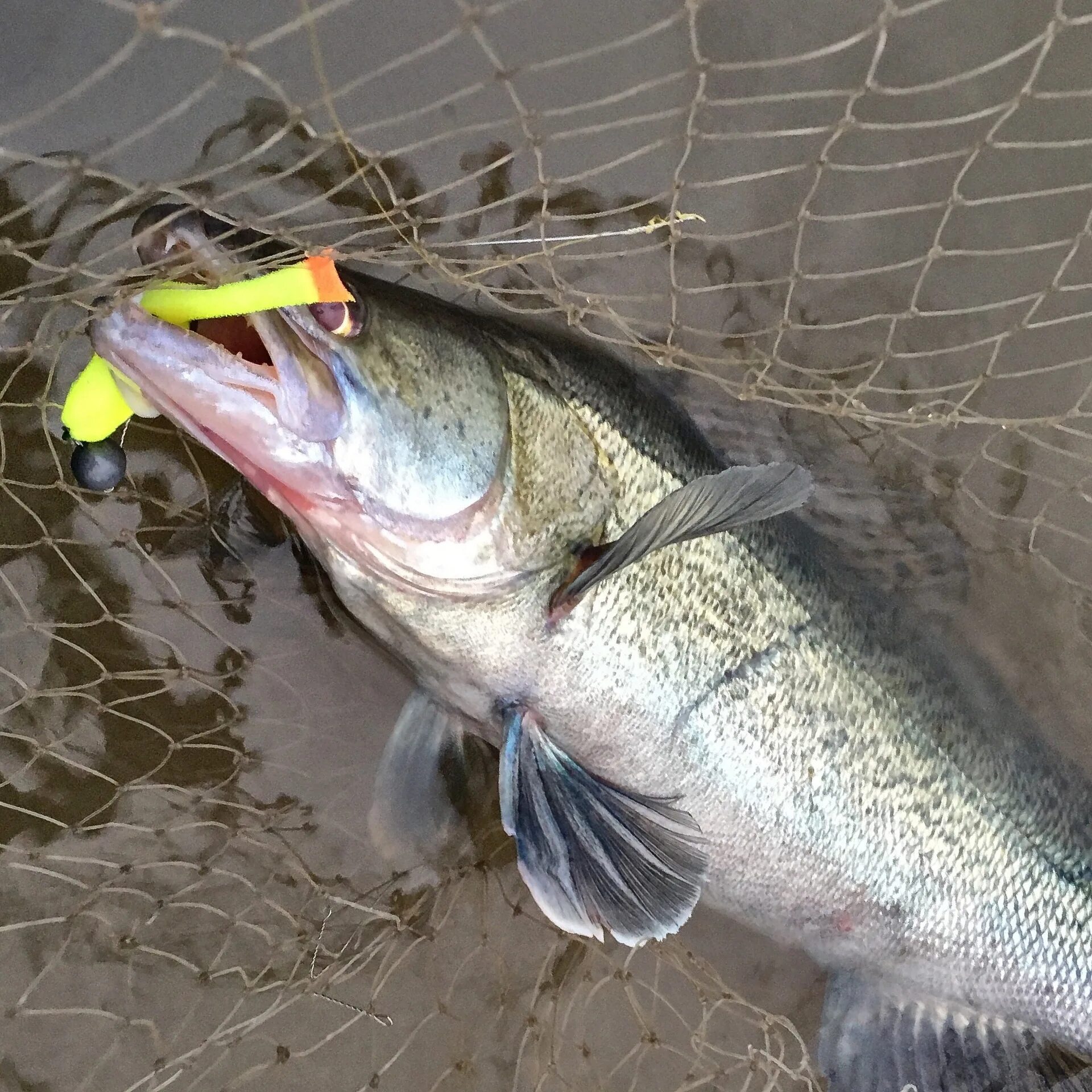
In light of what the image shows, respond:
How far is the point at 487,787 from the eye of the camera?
1977 mm

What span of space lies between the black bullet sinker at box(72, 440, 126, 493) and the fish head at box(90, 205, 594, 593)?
1.07ft

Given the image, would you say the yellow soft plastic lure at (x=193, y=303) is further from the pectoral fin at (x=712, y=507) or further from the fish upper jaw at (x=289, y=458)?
the pectoral fin at (x=712, y=507)

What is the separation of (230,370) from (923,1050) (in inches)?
78.6

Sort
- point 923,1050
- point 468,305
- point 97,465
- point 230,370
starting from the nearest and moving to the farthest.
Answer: point 230,370
point 97,465
point 468,305
point 923,1050

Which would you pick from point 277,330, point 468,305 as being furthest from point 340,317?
point 468,305

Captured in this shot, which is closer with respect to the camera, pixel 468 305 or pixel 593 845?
pixel 593 845

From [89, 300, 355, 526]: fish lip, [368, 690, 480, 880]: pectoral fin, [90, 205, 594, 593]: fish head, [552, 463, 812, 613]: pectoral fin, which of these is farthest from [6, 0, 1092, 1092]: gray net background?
[89, 300, 355, 526]: fish lip

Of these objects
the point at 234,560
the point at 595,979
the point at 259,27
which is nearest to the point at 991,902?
the point at 595,979

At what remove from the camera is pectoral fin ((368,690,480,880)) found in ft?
5.97

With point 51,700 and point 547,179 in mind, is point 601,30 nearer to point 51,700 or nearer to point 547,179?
point 547,179

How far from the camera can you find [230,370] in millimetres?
1214

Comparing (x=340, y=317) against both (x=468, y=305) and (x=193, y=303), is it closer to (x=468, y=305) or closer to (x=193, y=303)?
(x=193, y=303)

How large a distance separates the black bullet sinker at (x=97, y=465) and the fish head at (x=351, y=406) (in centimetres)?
32

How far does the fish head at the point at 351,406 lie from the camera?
48.2 inches
